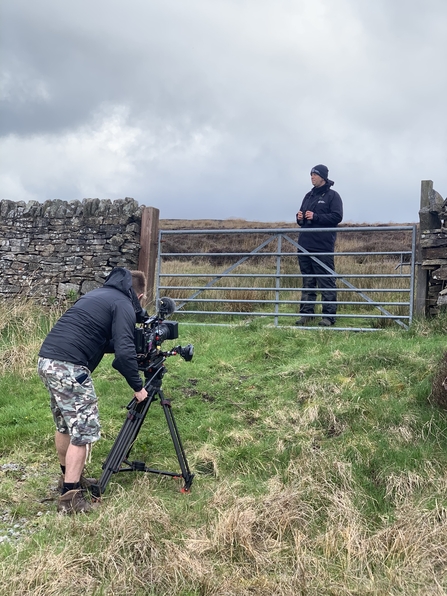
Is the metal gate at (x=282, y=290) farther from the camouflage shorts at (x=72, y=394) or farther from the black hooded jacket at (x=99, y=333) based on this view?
the camouflage shorts at (x=72, y=394)

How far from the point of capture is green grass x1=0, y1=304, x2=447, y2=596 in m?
3.44

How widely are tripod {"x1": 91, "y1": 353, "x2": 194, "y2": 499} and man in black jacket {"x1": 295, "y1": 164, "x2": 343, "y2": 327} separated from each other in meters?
4.91

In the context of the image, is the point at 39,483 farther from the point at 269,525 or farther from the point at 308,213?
the point at 308,213

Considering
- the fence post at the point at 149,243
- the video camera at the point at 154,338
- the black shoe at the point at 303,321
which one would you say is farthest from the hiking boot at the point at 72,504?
the fence post at the point at 149,243

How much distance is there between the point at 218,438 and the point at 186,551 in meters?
2.01

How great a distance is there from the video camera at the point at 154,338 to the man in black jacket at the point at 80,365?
191 millimetres

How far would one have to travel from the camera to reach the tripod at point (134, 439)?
443 centimetres

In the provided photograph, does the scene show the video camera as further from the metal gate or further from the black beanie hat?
the black beanie hat

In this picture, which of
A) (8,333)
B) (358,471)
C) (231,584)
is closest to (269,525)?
(231,584)

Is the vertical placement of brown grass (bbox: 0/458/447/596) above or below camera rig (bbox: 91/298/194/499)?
below

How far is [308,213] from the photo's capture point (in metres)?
9.39

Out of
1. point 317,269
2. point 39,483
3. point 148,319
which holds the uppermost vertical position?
point 317,269

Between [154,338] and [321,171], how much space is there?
567cm

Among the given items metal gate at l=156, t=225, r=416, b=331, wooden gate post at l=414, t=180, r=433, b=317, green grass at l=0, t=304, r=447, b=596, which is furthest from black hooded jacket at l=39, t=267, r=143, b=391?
wooden gate post at l=414, t=180, r=433, b=317
